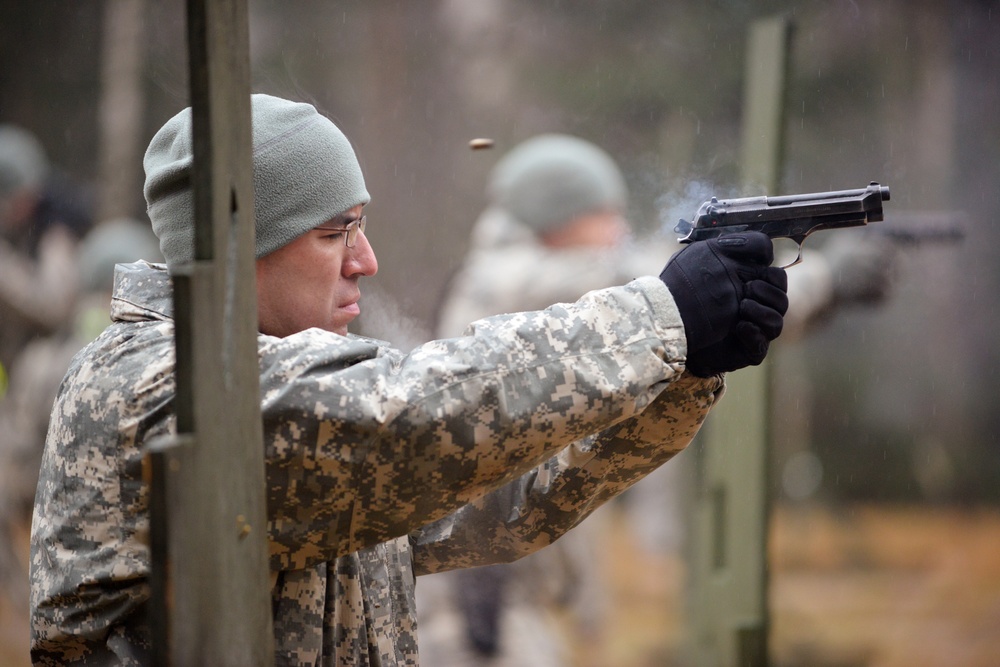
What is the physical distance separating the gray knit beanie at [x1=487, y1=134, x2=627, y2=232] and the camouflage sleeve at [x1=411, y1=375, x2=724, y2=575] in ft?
11.9

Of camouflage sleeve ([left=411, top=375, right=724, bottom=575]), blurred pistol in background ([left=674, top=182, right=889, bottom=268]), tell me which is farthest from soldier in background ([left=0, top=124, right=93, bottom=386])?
blurred pistol in background ([left=674, top=182, right=889, bottom=268])

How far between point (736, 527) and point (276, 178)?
423 cm

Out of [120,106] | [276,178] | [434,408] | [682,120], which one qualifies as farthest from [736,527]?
[120,106]

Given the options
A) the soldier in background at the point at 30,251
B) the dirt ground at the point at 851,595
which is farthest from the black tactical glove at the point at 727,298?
the soldier in background at the point at 30,251

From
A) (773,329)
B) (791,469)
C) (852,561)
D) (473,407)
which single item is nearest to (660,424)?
(773,329)

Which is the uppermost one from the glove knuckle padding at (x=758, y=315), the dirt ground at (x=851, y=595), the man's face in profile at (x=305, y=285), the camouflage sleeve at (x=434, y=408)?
the man's face in profile at (x=305, y=285)

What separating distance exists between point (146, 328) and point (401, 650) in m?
0.81

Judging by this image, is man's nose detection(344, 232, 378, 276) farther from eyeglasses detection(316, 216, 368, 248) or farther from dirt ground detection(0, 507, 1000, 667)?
dirt ground detection(0, 507, 1000, 667)

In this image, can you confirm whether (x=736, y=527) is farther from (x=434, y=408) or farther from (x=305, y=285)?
(x=434, y=408)

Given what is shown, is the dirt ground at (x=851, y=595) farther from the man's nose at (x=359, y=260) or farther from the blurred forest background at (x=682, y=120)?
the man's nose at (x=359, y=260)

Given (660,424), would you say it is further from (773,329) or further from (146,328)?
(146,328)

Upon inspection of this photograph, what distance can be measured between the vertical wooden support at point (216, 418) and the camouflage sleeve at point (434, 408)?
0.09m

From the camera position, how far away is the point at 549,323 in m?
1.82

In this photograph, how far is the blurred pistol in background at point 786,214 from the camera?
2.17 meters
